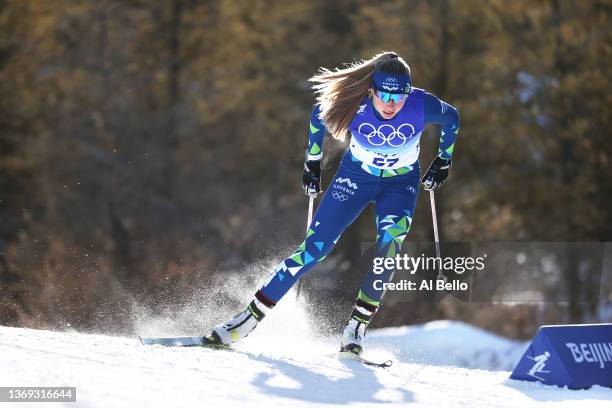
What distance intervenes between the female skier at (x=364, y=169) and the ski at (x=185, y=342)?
0.03 meters

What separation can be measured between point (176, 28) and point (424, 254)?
40.1ft

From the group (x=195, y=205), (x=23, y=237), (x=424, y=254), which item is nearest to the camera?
(x=424, y=254)

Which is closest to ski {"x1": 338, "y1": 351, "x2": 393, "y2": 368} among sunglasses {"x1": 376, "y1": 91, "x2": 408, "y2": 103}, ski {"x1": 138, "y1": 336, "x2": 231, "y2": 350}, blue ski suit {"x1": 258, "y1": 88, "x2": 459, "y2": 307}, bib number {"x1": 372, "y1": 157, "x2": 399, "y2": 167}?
blue ski suit {"x1": 258, "y1": 88, "x2": 459, "y2": 307}

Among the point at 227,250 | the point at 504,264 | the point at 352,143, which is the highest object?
the point at 352,143

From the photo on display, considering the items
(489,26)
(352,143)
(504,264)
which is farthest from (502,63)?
(352,143)

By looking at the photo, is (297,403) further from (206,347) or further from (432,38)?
(432,38)

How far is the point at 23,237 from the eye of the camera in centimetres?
1493

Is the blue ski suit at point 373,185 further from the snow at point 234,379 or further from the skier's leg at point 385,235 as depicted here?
the snow at point 234,379

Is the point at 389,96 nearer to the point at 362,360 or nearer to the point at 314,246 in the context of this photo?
the point at 314,246

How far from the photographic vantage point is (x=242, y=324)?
18.9 ft

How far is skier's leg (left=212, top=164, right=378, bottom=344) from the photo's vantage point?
5773 millimetres

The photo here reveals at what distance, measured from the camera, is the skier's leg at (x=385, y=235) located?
586cm

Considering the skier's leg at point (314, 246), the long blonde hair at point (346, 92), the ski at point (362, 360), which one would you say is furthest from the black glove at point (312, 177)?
the ski at point (362, 360)

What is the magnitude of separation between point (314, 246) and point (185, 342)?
0.93 meters
